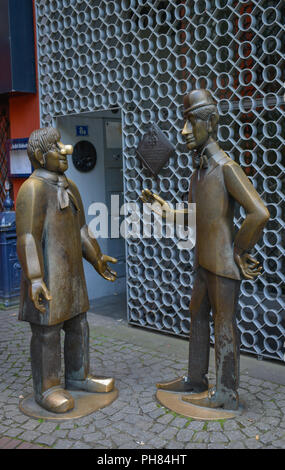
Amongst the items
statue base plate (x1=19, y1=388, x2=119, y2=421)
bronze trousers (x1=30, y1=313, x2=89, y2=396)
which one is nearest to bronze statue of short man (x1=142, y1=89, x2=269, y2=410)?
statue base plate (x1=19, y1=388, x2=119, y2=421)

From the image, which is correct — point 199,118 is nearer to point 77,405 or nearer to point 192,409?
point 192,409

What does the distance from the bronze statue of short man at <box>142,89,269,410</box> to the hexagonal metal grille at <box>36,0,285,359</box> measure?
4.43ft

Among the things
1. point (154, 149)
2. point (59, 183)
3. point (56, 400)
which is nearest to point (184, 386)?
point (56, 400)

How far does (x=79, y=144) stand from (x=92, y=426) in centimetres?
438

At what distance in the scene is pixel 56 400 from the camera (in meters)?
3.70

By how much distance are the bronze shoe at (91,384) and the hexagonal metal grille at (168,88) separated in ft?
5.30

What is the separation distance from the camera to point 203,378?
153 inches

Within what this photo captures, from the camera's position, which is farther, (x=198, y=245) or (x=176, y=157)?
(x=176, y=157)

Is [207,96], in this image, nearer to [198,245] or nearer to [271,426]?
[198,245]

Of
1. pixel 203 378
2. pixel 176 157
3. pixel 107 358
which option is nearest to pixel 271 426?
pixel 203 378

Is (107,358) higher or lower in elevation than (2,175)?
lower

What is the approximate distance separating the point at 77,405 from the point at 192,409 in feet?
2.99

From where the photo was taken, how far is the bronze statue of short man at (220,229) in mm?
3354

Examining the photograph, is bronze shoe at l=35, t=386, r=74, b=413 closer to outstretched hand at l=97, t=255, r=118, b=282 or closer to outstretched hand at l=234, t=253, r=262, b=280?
outstretched hand at l=97, t=255, r=118, b=282
